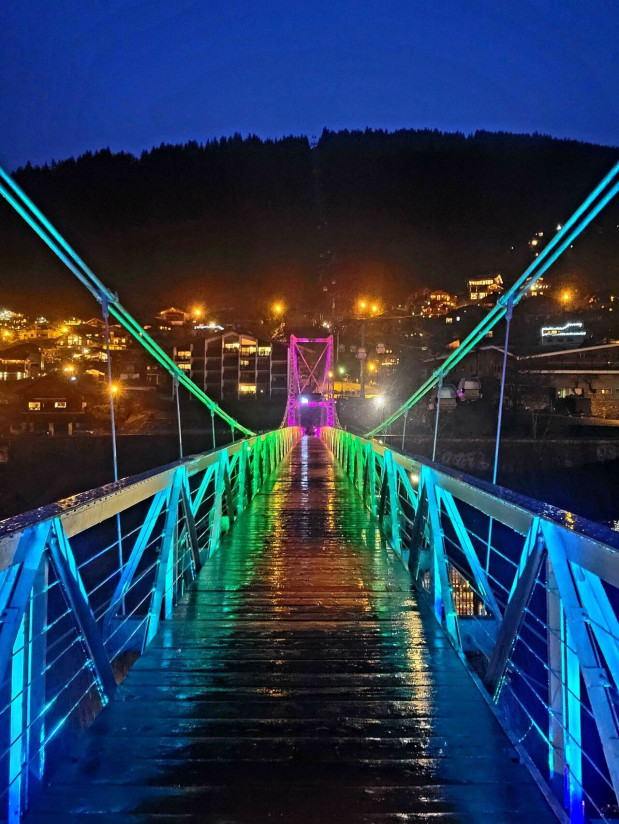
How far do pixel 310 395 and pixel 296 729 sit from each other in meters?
42.2

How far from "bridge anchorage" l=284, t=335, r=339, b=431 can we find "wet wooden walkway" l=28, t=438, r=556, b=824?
28515mm

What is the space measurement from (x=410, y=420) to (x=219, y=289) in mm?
63522

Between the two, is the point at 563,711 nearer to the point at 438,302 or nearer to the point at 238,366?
the point at 238,366

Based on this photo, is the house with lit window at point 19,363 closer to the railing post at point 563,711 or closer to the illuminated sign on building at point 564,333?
the illuminated sign on building at point 564,333

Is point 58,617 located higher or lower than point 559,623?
lower

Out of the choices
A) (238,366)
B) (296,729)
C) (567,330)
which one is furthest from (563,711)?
(238,366)

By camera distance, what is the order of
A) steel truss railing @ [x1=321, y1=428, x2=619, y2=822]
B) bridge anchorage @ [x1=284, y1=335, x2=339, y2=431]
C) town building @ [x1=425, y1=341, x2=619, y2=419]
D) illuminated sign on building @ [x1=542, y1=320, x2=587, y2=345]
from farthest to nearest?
1. illuminated sign on building @ [x1=542, y1=320, x2=587, y2=345]
2. bridge anchorage @ [x1=284, y1=335, x2=339, y2=431]
3. town building @ [x1=425, y1=341, x2=619, y2=419]
4. steel truss railing @ [x1=321, y1=428, x2=619, y2=822]

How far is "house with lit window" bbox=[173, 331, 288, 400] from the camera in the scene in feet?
160

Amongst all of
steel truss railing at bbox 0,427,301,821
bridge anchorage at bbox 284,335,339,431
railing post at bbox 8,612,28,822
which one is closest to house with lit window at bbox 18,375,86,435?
bridge anchorage at bbox 284,335,339,431

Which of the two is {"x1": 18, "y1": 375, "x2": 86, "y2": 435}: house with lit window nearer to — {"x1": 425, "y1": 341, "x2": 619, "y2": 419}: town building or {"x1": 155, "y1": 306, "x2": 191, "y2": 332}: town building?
{"x1": 425, "y1": 341, "x2": 619, "y2": 419}: town building

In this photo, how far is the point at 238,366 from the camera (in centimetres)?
4994

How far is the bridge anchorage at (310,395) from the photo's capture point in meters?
35.9

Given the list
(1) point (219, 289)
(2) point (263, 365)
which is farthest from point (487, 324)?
(1) point (219, 289)

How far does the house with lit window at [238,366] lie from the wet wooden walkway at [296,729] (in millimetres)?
44919
